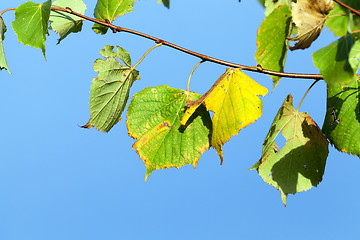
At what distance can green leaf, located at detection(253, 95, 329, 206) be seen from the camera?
4.31ft

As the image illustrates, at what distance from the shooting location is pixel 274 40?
1.28 metres

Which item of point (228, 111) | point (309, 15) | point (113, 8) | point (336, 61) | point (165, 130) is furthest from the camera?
point (113, 8)

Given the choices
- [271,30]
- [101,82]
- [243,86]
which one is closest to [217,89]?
[243,86]

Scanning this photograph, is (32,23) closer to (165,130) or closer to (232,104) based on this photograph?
(165,130)

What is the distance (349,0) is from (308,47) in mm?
163

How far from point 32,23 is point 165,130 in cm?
55

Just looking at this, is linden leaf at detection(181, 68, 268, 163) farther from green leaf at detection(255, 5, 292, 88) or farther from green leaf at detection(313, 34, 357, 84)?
green leaf at detection(313, 34, 357, 84)

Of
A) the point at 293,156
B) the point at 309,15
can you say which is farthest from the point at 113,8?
the point at 293,156

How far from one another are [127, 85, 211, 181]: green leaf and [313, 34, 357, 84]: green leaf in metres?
0.52

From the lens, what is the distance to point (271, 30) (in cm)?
127

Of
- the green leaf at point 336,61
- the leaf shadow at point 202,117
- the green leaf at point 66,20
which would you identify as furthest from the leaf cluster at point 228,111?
the green leaf at point 336,61

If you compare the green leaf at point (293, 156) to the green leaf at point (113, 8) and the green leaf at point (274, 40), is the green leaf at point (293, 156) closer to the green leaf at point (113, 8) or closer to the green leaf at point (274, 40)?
the green leaf at point (274, 40)

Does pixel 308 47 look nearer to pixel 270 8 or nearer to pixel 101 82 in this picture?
pixel 270 8

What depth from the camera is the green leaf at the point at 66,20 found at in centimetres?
156
